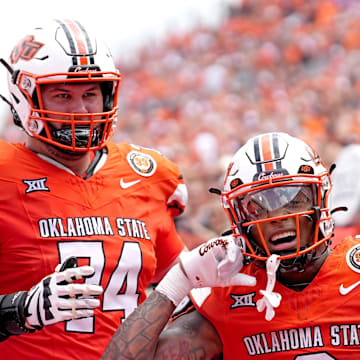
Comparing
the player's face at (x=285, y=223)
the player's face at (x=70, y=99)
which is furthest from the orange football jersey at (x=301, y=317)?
the player's face at (x=70, y=99)

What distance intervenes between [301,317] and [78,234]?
2.64 feet

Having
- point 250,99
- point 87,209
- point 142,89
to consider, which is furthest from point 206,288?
point 142,89

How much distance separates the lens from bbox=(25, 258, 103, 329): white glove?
1985 millimetres

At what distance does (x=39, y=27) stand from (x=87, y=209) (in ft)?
2.42

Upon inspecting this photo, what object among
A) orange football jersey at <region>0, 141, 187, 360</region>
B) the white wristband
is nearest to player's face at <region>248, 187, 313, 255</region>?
the white wristband

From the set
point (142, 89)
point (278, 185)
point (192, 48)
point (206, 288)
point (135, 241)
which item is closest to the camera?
point (278, 185)

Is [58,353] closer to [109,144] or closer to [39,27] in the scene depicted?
[109,144]

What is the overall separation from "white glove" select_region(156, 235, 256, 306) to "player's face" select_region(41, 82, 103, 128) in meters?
0.64

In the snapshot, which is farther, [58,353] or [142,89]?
[142,89]

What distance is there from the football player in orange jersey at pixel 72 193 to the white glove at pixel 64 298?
250 mm

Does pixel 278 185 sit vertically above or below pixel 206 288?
above

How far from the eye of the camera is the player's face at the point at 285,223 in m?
2.08

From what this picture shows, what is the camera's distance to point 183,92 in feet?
33.6

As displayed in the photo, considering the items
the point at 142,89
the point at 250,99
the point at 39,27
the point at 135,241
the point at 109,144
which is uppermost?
the point at 142,89
